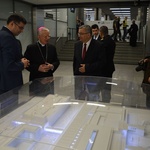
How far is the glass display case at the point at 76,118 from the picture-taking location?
3.33 feet

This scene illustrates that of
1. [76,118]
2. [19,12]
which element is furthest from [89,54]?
[19,12]

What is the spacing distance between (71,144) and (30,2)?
9.34 m

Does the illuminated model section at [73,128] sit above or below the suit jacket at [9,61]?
below

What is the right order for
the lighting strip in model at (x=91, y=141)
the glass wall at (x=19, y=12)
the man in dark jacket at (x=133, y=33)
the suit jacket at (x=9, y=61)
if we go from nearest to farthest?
the lighting strip in model at (x=91, y=141)
the suit jacket at (x=9, y=61)
the glass wall at (x=19, y=12)
the man in dark jacket at (x=133, y=33)

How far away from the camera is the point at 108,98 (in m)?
1.85

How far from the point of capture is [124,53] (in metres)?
11.2

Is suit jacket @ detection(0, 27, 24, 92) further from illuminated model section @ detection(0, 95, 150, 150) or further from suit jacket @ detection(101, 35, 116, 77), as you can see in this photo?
suit jacket @ detection(101, 35, 116, 77)

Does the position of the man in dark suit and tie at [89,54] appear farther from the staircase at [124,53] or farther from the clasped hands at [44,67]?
the staircase at [124,53]

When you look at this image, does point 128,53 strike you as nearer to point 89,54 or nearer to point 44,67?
point 89,54

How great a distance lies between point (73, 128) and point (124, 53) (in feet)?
34.4

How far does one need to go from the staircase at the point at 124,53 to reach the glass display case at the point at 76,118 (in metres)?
8.71

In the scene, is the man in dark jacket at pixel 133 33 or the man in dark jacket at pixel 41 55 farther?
the man in dark jacket at pixel 133 33

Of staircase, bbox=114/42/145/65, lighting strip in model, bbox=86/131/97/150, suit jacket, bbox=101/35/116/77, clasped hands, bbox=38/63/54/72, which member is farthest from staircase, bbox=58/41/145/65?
lighting strip in model, bbox=86/131/97/150

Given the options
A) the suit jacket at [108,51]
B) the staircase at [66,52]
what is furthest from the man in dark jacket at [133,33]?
the suit jacket at [108,51]
